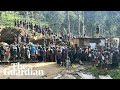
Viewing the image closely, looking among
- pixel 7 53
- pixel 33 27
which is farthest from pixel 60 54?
pixel 7 53

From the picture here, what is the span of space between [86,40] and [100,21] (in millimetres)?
563

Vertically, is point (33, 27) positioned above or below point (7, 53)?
above

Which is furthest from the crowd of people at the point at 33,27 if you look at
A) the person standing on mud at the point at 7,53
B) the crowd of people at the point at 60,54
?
the person standing on mud at the point at 7,53

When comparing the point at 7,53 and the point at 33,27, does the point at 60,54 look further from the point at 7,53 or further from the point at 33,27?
the point at 7,53

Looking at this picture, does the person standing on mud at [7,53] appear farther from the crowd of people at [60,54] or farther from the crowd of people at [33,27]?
the crowd of people at [33,27]

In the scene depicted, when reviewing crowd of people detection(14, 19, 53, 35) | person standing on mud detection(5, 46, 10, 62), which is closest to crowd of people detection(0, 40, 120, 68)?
person standing on mud detection(5, 46, 10, 62)

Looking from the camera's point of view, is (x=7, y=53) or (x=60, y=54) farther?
(x=60, y=54)

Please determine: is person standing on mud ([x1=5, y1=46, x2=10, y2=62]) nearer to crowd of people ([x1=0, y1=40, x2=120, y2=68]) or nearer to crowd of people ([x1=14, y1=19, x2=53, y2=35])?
crowd of people ([x1=0, y1=40, x2=120, y2=68])

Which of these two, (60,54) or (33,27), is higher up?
(33,27)

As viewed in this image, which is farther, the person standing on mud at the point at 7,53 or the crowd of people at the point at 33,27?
the crowd of people at the point at 33,27

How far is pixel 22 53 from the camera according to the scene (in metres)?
7.96

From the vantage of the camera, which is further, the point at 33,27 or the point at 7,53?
the point at 33,27
